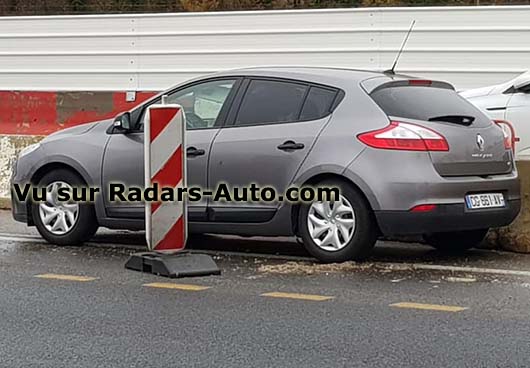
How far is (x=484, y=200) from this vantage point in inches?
354

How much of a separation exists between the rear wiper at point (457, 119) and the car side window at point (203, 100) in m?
1.88

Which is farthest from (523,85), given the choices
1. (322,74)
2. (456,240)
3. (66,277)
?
(66,277)

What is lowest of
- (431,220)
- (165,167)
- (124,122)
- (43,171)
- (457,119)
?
(431,220)

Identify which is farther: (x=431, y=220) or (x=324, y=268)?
(x=324, y=268)

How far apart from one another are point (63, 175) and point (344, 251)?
2.88m

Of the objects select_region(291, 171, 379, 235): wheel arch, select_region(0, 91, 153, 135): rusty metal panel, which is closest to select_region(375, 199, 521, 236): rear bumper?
select_region(291, 171, 379, 235): wheel arch

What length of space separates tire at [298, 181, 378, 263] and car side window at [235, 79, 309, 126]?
749 millimetres

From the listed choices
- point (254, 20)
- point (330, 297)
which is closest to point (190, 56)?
point (254, 20)

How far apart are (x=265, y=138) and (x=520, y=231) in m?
2.38

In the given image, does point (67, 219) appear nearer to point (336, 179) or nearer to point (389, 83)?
point (336, 179)

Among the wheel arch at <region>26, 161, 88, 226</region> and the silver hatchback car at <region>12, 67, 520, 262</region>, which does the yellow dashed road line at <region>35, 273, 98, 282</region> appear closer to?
the silver hatchback car at <region>12, 67, 520, 262</region>

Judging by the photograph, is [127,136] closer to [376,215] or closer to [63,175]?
[63,175]

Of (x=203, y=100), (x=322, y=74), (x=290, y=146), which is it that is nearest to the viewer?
(x=290, y=146)

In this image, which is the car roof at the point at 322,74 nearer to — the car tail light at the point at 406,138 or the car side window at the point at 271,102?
the car side window at the point at 271,102
